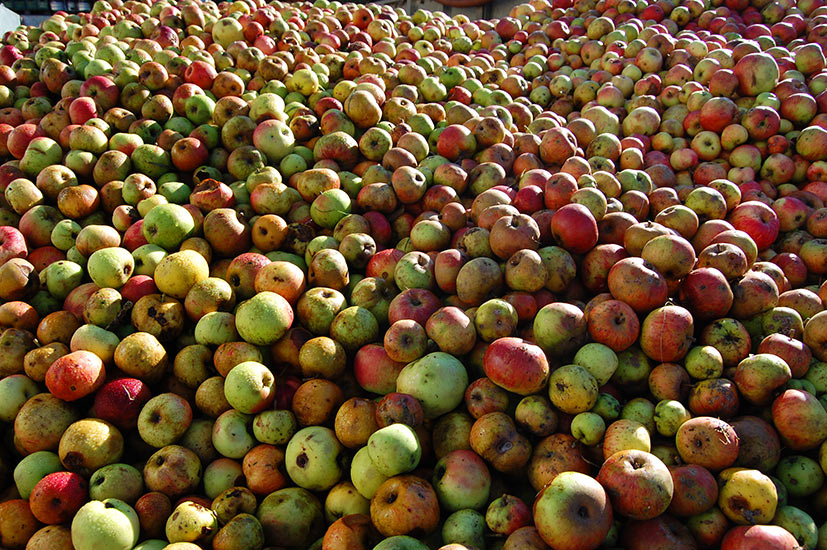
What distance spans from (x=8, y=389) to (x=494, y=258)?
3269 millimetres

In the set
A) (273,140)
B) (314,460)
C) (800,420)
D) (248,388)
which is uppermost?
(800,420)

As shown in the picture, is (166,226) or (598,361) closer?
(598,361)

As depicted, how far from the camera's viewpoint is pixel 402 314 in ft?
11.3

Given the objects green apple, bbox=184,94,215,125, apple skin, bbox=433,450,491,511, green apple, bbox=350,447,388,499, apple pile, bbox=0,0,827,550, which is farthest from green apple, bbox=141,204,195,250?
apple skin, bbox=433,450,491,511

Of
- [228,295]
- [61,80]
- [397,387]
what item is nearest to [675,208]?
[397,387]

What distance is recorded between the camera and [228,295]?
364 centimetres

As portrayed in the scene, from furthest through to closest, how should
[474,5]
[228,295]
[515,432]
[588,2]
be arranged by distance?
[474,5]
[588,2]
[228,295]
[515,432]

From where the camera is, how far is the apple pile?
2631 millimetres

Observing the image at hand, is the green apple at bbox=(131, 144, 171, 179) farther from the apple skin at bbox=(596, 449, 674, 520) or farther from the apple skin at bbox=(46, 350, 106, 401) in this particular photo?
the apple skin at bbox=(596, 449, 674, 520)

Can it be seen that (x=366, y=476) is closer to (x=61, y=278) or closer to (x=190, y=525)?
(x=190, y=525)

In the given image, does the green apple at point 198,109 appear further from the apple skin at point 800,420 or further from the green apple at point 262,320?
the apple skin at point 800,420

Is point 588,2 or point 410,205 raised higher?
point 588,2

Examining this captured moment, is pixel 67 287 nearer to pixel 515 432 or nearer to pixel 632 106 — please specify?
pixel 515 432

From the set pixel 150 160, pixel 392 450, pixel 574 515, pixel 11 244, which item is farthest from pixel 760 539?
pixel 11 244
